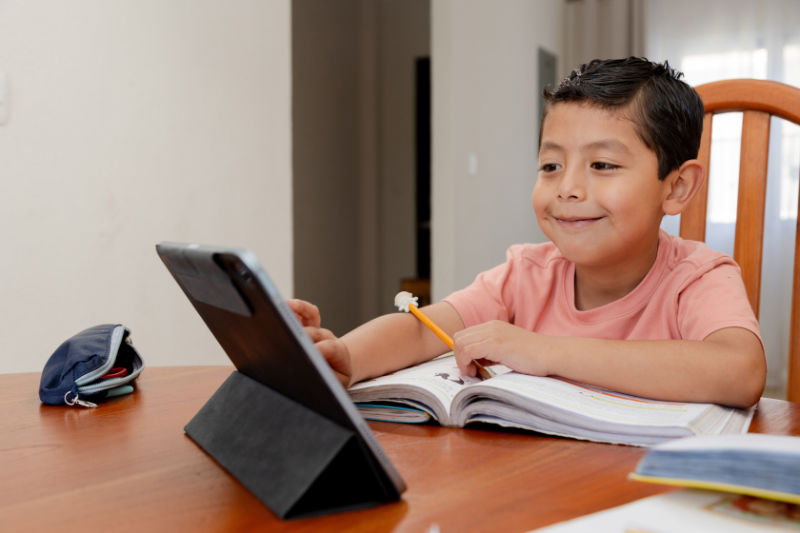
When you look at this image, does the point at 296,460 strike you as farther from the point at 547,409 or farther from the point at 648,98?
the point at 648,98

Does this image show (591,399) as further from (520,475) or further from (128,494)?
(128,494)

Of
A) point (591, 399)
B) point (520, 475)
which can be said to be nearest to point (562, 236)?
point (591, 399)

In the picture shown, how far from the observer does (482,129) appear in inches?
135

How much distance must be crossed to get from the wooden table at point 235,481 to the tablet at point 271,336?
34 millimetres

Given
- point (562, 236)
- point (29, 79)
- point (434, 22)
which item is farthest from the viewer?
point (434, 22)

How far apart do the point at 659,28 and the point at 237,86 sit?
2.85 metres

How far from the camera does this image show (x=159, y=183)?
1829 mm

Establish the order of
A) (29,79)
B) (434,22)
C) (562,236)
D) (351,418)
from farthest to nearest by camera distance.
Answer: (434,22)
(29,79)
(562,236)
(351,418)

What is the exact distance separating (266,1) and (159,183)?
0.70m

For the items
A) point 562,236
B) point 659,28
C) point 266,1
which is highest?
point 659,28

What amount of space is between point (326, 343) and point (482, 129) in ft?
9.38

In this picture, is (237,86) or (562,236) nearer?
(562,236)

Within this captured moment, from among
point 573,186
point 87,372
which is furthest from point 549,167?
point 87,372

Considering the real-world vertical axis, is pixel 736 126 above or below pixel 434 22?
below
